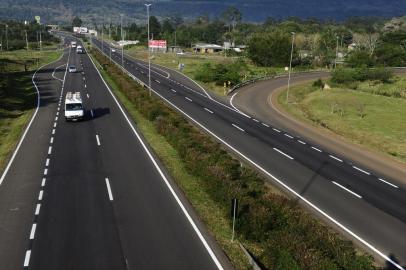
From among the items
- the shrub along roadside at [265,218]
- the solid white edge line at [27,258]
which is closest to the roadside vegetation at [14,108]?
the solid white edge line at [27,258]

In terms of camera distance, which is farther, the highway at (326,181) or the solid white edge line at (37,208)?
the solid white edge line at (37,208)

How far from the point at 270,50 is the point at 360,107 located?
5974 centimetres

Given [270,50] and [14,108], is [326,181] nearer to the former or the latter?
[14,108]

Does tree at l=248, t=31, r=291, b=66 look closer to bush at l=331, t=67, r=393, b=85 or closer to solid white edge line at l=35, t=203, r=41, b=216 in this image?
bush at l=331, t=67, r=393, b=85

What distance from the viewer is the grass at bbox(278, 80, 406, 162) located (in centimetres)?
4172

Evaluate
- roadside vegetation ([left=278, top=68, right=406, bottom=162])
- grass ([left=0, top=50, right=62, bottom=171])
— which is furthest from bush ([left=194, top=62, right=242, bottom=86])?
grass ([left=0, top=50, right=62, bottom=171])

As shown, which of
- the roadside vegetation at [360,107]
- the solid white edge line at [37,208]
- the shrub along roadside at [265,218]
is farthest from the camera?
the roadside vegetation at [360,107]

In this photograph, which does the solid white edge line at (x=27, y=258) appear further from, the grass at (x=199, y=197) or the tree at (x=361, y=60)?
the tree at (x=361, y=60)

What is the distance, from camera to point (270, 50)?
115 meters

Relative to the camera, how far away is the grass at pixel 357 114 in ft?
137

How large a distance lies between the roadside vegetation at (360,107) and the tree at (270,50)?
102 ft

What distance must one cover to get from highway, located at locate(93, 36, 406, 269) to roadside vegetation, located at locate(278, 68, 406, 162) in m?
7.24

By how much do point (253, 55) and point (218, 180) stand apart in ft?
322

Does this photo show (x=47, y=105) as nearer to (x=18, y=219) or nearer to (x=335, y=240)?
(x=18, y=219)
